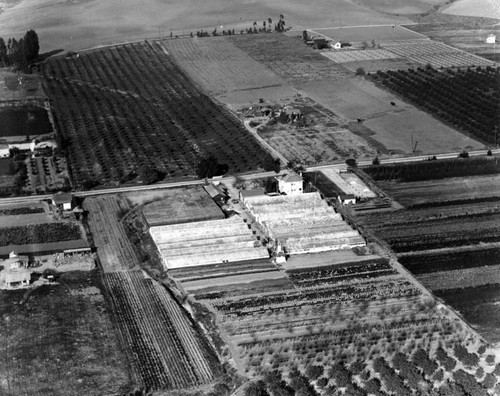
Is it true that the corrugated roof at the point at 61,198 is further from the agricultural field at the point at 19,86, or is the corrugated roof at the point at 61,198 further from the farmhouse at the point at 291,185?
the agricultural field at the point at 19,86

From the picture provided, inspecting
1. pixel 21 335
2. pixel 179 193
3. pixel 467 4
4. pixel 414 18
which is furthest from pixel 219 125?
pixel 467 4

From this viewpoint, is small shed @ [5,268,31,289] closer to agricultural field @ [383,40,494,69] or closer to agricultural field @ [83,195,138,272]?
agricultural field @ [83,195,138,272]

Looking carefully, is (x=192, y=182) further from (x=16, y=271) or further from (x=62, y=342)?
(x=62, y=342)

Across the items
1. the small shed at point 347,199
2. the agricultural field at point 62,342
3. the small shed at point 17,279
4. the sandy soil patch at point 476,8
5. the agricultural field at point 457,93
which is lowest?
the sandy soil patch at point 476,8

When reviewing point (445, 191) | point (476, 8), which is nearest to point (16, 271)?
point (445, 191)

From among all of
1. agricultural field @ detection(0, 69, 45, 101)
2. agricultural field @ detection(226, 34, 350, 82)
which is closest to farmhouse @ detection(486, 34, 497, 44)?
agricultural field @ detection(226, 34, 350, 82)

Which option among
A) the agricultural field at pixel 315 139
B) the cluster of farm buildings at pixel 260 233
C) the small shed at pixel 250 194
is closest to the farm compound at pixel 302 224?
the cluster of farm buildings at pixel 260 233
